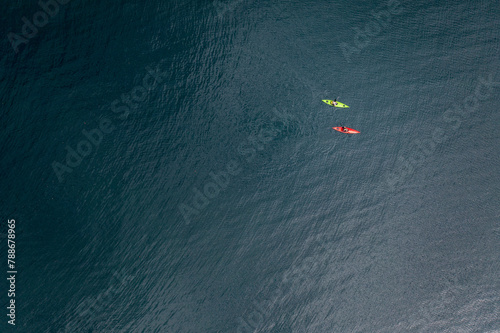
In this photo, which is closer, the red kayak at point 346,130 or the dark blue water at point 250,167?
the dark blue water at point 250,167

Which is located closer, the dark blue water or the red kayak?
the dark blue water

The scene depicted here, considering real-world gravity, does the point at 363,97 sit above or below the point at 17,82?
below

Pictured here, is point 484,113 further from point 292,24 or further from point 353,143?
point 292,24

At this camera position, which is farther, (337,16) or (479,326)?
(337,16)

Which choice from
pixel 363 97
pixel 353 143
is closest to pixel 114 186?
pixel 353 143

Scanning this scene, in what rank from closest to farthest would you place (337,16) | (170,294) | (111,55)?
1. (170,294)
2. (111,55)
3. (337,16)

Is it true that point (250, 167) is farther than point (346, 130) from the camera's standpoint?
No

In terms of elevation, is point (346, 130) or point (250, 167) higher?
point (250, 167)

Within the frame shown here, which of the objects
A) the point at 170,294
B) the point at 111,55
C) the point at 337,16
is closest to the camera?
the point at 170,294
